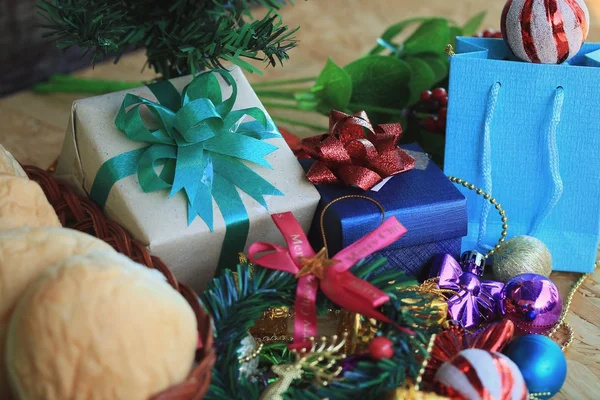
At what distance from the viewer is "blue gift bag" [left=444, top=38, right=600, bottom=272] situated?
Result: 34.8 inches

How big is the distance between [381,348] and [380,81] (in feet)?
2.03

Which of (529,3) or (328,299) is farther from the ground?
(529,3)

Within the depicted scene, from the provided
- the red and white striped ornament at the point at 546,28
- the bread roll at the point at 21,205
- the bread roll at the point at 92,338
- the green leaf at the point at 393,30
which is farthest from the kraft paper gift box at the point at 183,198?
the green leaf at the point at 393,30

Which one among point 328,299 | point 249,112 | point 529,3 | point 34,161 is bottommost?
point 34,161

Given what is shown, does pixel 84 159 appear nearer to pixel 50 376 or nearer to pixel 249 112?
pixel 249 112

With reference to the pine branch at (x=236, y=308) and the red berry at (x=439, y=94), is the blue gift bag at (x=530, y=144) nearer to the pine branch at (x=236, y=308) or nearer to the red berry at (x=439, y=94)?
the red berry at (x=439, y=94)

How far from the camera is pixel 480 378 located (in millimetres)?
665

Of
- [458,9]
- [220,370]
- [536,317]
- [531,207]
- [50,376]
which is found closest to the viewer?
[50,376]

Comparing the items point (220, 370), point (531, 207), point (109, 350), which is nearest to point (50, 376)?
point (109, 350)

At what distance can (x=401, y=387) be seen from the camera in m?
0.67

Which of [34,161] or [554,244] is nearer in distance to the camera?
[554,244]

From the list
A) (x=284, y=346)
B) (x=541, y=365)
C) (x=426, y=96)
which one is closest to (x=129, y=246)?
(x=284, y=346)

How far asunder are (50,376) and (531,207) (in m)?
0.65

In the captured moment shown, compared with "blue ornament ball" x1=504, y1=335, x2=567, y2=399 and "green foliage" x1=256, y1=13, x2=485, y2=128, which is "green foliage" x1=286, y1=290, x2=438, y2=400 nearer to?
"blue ornament ball" x1=504, y1=335, x2=567, y2=399
